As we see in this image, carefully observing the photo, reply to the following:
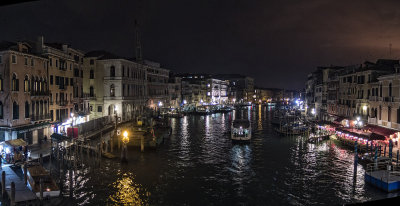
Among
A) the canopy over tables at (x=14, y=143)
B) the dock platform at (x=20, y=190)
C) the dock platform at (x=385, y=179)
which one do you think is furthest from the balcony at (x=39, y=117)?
the dock platform at (x=385, y=179)

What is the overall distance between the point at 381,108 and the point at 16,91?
123 ft

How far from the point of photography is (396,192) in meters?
19.7

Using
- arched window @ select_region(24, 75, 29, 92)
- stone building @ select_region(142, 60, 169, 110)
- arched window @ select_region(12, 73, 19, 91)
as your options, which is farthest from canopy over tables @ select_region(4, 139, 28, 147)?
stone building @ select_region(142, 60, 169, 110)

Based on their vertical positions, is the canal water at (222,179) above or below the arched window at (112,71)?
below

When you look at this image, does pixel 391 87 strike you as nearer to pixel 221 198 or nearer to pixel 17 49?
pixel 221 198

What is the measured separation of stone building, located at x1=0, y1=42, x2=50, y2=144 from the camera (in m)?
25.8

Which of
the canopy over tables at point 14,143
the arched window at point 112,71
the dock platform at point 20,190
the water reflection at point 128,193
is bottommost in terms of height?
the water reflection at point 128,193

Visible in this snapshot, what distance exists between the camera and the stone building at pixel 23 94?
25.8 m

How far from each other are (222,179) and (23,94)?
19659 millimetres

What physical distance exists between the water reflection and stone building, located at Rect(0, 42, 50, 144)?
36.7 feet

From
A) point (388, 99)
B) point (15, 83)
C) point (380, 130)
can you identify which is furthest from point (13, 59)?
point (388, 99)

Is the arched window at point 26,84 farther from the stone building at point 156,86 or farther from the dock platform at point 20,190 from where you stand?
the stone building at point 156,86

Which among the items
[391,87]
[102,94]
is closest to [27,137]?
[102,94]

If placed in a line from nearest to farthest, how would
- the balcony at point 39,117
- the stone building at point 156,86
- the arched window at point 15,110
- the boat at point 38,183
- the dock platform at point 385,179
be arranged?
the boat at point 38,183
the dock platform at point 385,179
the arched window at point 15,110
the balcony at point 39,117
the stone building at point 156,86
